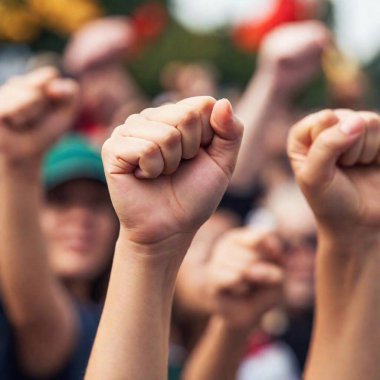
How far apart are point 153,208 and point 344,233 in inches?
14.5

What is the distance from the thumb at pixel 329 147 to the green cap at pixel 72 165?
1.12 meters

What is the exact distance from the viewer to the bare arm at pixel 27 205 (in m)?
1.83

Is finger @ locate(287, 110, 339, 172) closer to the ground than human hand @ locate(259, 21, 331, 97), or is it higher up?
higher up

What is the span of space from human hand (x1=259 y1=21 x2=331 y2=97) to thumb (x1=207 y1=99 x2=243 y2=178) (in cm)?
138

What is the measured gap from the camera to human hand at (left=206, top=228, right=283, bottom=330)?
1.80 m

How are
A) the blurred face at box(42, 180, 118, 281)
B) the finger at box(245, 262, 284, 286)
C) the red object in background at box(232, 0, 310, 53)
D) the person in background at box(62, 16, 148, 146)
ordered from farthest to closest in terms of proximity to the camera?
the red object in background at box(232, 0, 310, 53), the person in background at box(62, 16, 148, 146), the blurred face at box(42, 180, 118, 281), the finger at box(245, 262, 284, 286)

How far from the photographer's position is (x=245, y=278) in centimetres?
180

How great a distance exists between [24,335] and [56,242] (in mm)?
533

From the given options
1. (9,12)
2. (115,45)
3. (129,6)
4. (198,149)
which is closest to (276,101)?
(115,45)

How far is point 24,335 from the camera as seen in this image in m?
1.93

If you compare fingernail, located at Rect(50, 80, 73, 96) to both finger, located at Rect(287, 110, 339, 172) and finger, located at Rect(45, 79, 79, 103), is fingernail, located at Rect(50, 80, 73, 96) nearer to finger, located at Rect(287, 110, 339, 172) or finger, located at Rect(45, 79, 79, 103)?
finger, located at Rect(45, 79, 79, 103)

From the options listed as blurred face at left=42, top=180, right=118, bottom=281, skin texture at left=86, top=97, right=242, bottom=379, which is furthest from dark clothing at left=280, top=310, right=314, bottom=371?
skin texture at left=86, top=97, right=242, bottom=379

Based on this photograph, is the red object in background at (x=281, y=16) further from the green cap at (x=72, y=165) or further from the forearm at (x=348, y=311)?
the forearm at (x=348, y=311)

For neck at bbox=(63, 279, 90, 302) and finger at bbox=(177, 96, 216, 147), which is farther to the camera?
neck at bbox=(63, 279, 90, 302)
